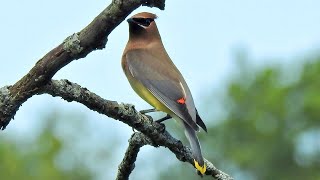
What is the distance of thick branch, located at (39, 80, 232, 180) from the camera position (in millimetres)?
4699

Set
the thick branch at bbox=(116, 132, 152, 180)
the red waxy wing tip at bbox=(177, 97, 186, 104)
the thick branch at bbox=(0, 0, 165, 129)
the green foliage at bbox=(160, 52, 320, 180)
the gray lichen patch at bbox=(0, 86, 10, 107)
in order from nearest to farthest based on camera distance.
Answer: the thick branch at bbox=(0, 0, 165, 129) → the gray lichen patch at bbox=(0, 86, 10, 107) → the thick branch at bbox=(116, 132, 152, 180) → the red waxy wing tip at bbox=(177, 97, 186, 104) → the green foliage at bbox=(160, 52, 320, 180)

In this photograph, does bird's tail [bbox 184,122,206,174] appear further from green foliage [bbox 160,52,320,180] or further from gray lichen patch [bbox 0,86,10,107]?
green foliage [bbox 160,52,320,180]

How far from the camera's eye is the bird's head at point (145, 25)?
6184 millimetres

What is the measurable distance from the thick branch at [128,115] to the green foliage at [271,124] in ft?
103

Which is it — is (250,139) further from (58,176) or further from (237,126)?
(58,176)

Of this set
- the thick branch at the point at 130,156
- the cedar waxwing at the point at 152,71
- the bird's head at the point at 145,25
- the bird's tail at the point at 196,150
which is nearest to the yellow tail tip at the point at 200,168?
the bird's tail at the point at 196,150

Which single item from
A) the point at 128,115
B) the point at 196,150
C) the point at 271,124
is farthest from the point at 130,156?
the point at 271,124

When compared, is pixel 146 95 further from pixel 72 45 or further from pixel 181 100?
pixel 72 45

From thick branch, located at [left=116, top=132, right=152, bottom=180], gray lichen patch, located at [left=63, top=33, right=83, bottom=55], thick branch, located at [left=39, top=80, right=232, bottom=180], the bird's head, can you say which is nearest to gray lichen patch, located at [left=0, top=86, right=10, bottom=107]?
thick branch, located at [left=39, top=80, right=232, bottom=180]

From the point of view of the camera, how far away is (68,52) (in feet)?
14.8

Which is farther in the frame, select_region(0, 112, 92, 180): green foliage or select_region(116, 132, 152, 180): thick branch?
select_region(0, 112, 92, 180): green foliage

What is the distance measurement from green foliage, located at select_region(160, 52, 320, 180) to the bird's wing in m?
30.5

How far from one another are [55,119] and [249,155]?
6.59m

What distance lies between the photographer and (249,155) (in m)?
40.2
